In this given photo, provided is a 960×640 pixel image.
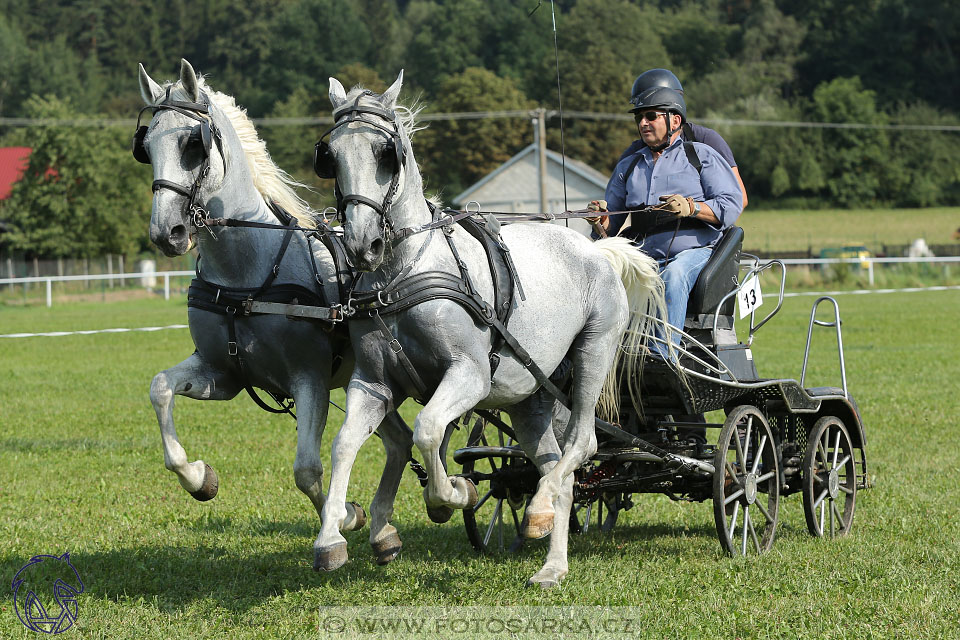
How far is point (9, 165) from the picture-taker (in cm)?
6166

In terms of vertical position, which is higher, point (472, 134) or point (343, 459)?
point (472, 134)

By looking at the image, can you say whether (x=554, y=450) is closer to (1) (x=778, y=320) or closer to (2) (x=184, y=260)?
(1) (x=778, y=320)

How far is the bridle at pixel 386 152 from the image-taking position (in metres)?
4.45

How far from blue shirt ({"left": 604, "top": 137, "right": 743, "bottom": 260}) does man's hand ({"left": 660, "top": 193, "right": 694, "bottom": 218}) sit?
0.15 m

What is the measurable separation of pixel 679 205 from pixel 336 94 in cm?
229

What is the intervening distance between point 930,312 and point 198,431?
18.4 meters

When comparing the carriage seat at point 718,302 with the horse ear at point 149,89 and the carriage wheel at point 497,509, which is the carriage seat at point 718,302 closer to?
the carriage wheel at point 497,509

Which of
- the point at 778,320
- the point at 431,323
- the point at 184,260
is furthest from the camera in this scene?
the point at 184,260

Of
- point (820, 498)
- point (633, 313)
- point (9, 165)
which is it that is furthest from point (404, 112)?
point (9, 165)

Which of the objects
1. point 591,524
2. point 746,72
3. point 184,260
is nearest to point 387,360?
point 591,524

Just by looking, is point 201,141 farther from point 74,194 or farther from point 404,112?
point 74,194

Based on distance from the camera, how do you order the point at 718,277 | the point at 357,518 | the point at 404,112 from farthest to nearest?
1. the point at 718,277
2. the point at 357,518
3. the point at 404,112

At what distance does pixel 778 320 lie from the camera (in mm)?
24000

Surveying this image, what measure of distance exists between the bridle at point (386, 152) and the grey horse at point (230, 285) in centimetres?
69
